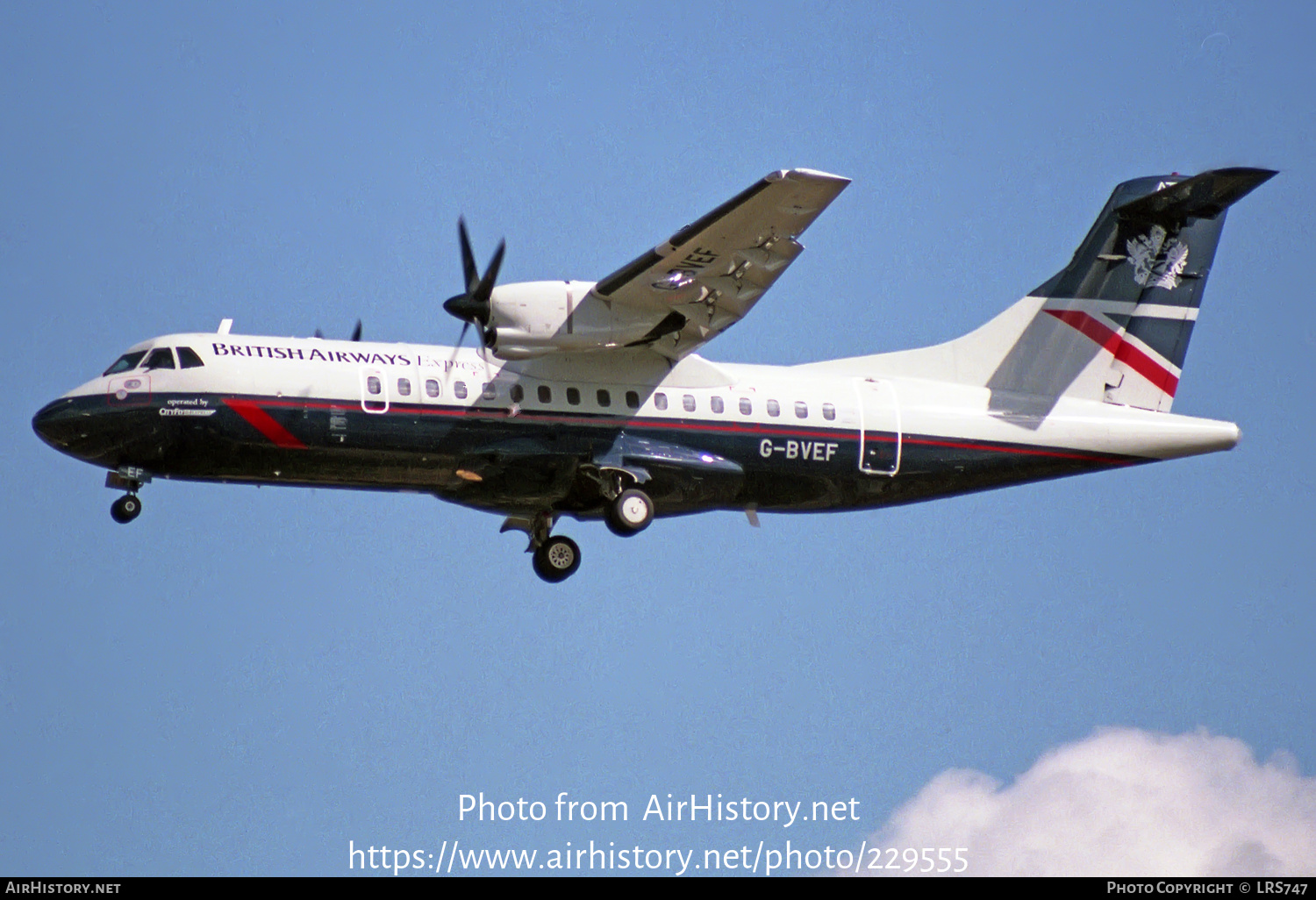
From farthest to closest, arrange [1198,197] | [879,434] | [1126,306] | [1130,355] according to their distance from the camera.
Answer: [1126,306] → [1130,355] → [1198,197] → [879,434]

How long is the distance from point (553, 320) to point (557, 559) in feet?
10.6

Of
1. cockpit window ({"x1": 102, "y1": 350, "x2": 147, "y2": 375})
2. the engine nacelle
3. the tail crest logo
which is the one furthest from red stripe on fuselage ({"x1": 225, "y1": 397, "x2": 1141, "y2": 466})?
the tail crest logo

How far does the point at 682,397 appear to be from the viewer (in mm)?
20328

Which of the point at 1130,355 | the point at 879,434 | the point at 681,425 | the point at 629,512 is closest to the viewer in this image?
the point at 629,512

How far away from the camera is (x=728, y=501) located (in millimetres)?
20594

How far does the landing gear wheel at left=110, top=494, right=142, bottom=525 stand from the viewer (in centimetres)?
1894

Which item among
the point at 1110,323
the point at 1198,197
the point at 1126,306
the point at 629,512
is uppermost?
the point at 1198,197

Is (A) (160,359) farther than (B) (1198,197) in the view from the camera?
No

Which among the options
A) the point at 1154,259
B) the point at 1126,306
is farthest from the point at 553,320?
the point at 1154,259

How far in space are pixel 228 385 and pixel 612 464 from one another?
4.34 meters

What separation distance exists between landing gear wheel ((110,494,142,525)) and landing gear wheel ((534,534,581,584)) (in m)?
4.74

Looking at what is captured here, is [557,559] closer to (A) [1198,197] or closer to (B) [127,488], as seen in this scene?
(B) [127,488]

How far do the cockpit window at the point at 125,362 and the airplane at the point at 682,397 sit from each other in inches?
2.0
